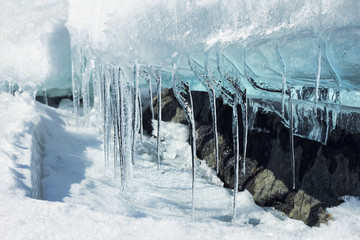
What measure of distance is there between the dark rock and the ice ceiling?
0.56 ft

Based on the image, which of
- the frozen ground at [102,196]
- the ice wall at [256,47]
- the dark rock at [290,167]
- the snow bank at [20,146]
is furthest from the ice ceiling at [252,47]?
the snow bank at [20,146]

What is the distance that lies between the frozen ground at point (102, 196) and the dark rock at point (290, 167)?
130 mm

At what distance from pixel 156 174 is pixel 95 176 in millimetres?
865

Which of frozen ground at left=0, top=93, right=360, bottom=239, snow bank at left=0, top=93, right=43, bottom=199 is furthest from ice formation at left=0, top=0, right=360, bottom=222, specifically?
snow bank at left=0, top=93, right=43, bottom=199

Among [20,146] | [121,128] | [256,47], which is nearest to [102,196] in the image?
[121,128]

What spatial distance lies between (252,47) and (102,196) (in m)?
1.84

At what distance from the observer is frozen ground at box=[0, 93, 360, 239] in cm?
235

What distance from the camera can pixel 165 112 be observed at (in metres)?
6.06

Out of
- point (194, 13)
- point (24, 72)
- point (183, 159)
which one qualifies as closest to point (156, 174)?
point (183, 159)

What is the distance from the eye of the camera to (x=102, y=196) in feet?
11.1

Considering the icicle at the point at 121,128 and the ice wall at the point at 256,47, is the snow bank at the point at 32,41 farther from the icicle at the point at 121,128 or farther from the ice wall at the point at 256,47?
the icicle at the point at 121,128

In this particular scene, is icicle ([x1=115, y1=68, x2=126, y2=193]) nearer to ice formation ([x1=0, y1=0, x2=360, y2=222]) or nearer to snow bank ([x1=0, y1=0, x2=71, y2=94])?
ice formation ([x1=0, y1=0, x2=360, y2=222])

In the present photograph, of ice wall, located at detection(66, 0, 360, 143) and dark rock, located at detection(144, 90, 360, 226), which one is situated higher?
ice wall, located at detection(66, 0, 360, 143)

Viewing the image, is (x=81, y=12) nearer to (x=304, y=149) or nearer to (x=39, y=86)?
(x=39, y=86)
